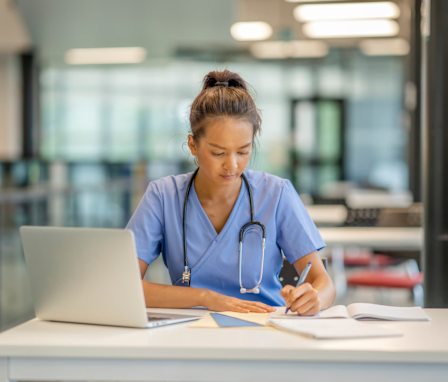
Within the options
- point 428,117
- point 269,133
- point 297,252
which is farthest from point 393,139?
point 297,252

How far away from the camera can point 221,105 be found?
2596 millimetres

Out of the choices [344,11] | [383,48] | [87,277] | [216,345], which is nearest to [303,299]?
[216,345]

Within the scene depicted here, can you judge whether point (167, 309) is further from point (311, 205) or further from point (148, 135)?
point (148, 135)

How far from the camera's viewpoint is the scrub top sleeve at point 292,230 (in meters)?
2.72

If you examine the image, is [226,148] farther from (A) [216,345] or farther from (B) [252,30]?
(B) [252,30]

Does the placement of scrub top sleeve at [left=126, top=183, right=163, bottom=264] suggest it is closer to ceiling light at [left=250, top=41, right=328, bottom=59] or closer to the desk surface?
the desk surface

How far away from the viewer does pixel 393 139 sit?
1443cm

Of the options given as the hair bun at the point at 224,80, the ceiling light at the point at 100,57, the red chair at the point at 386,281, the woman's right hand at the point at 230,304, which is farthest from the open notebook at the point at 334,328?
the ceiling light at the point at 100,57

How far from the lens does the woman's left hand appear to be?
2307 mm

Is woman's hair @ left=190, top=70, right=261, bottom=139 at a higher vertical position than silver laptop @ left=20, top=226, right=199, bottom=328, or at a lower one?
higher

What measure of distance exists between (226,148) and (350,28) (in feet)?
22.6

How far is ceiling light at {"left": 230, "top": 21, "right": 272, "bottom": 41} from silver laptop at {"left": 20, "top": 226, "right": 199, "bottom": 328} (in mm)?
6904

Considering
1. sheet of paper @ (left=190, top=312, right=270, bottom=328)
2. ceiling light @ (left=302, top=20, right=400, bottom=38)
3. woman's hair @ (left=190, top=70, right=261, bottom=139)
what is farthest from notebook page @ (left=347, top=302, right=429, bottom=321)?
ceiling light @ (left=302, top=20, right=400, bottom=38)

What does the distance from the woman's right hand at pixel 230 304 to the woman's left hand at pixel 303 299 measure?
137mm
